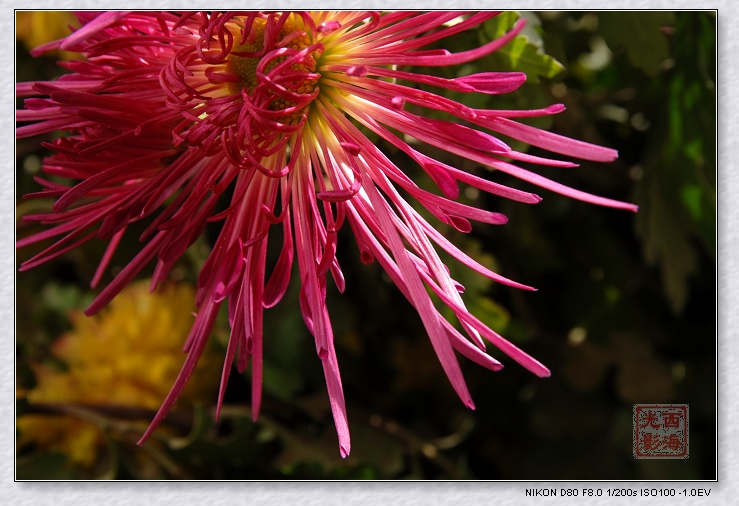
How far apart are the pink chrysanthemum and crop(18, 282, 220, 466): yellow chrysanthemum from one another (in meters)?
0.26

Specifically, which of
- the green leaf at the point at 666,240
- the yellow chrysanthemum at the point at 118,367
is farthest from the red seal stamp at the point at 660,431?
the yellow chrysanthemum at the point at 118,367

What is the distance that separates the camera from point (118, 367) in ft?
2.72

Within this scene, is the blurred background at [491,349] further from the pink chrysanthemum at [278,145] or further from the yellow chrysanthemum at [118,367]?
the pink chrysanthemum at [278,145]

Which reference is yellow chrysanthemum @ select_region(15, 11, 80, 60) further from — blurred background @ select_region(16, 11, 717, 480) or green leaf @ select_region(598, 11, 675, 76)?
green leaf @ select_region(598, 11, 675, 76)

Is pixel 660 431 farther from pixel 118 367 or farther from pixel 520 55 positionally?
pixel 118 367

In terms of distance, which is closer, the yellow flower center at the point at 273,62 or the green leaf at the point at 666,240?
the yellow flower center at the point at 273,62

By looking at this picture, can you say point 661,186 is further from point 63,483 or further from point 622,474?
point 63,483

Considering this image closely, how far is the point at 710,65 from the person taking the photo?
69cm

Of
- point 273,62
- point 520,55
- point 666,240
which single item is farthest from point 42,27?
point 666,240

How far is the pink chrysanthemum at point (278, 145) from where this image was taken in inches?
19.4

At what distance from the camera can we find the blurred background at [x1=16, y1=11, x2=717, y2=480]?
2.52ft

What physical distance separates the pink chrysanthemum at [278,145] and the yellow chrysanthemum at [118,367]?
0.84 ft

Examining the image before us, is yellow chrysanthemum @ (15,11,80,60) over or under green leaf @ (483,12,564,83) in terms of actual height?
over

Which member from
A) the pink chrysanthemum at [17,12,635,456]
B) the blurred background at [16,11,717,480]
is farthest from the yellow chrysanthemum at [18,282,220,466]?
the pink chrysanthemum at [17,12,635,456]
